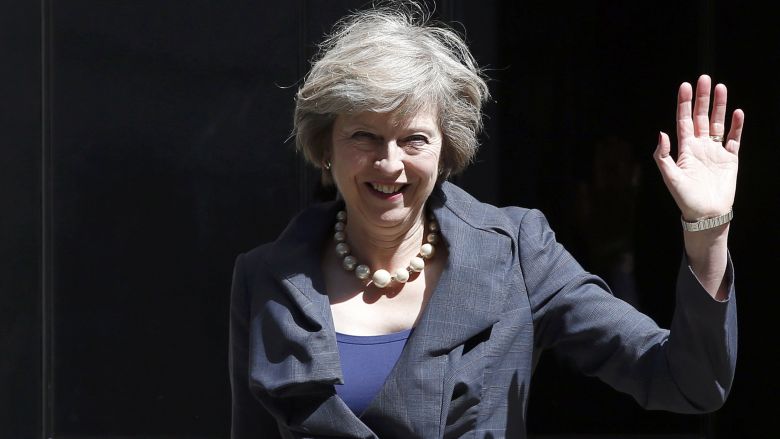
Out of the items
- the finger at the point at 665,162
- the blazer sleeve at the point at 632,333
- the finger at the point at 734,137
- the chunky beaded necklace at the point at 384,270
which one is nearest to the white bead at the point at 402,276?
the chunky beaded necklace at the point at 384,270

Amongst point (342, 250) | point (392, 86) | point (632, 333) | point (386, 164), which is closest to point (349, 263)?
point (342, 250)

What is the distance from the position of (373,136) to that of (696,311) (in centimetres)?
67

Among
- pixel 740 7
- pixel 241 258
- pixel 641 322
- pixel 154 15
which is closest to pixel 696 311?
pixel 641 322

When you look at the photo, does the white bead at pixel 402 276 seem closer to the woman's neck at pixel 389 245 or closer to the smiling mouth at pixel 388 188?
the woman's neck at pixel 389 245

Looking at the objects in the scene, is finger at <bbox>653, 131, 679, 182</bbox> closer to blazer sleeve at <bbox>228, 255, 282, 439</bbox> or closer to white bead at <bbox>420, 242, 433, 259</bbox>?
white bead at <bbox>420, 242, 433, 259</bbox>

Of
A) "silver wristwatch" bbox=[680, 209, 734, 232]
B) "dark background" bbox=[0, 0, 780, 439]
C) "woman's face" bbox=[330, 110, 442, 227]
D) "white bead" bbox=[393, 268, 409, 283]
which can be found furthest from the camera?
"dark background" bbox=[0, 0, 780, 439]

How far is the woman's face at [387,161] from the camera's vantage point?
2.29m

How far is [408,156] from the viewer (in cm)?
230

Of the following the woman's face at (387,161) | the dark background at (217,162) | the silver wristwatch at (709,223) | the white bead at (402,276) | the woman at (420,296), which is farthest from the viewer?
the dark background at (217,162)

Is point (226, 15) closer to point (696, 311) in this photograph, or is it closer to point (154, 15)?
point (154, 15)

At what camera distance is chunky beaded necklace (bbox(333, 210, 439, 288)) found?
2420 millimetres

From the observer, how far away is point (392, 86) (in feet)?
7.38

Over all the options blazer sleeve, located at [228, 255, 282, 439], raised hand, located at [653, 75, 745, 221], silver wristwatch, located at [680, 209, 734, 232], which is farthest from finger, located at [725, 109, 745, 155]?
blazer sleeve, located at [228, 255, 282, 439]

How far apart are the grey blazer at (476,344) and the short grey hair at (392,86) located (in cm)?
19
